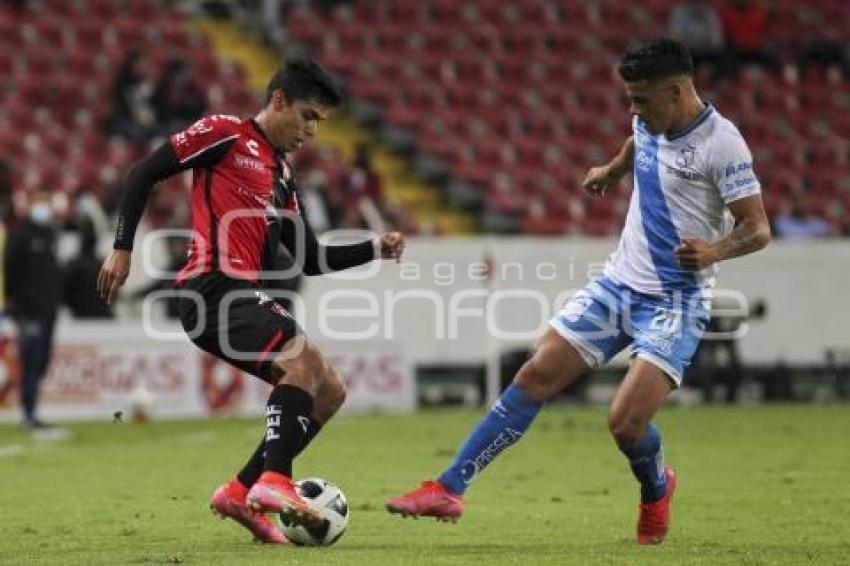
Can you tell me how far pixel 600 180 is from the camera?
930 cm

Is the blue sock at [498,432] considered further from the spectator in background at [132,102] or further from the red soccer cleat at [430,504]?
the spectator in background at [132,102]

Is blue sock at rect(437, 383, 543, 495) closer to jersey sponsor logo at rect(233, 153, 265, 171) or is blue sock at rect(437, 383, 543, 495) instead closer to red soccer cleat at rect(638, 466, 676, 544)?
red soccer cleat at rect(638, 466, 676, 544)

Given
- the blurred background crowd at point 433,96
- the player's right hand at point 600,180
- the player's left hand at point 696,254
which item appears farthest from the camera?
the blurred background crowd at point 433,96

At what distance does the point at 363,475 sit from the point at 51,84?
1321cm

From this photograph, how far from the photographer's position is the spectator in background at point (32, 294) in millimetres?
17641

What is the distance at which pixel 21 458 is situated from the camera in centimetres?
1484

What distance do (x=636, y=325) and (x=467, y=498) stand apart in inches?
108

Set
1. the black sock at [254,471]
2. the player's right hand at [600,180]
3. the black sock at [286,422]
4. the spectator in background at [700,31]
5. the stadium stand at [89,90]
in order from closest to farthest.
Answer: the black sock at [286,422] < the black sock at [254,471] < the player's right hand at [600,180] < the stadium stand at [89,90] < the spectator in background at [700,31]

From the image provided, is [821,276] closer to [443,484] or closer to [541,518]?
[541,518]

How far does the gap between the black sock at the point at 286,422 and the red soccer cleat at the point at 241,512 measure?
43 centimetres

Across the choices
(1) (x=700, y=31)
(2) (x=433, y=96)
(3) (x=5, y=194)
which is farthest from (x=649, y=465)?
(1) (x=700, y=31)

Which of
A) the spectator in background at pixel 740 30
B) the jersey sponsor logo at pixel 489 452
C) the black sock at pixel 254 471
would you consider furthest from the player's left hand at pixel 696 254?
the spectator in background at pixel 740 30

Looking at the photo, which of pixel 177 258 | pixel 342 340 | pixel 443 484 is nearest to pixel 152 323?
pixel 177 258

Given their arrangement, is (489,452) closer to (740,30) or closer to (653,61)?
(653,61)
